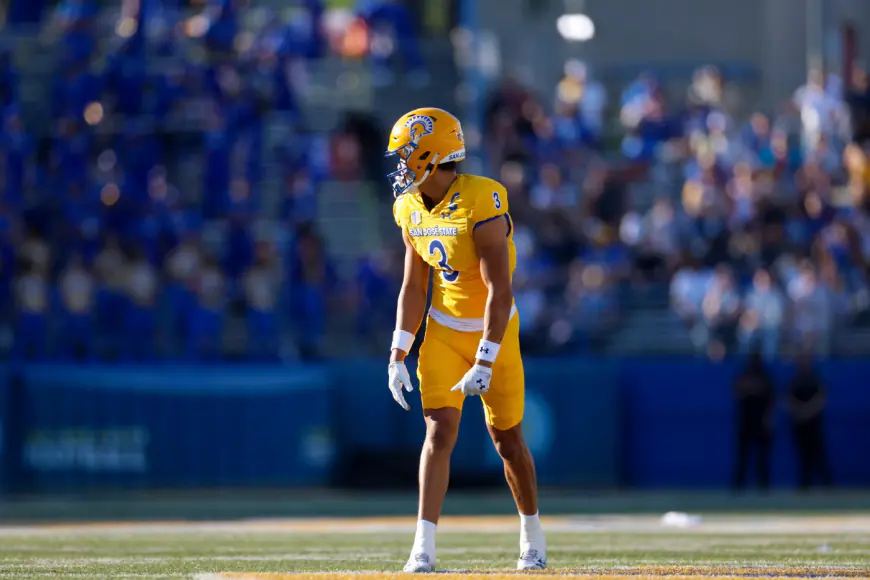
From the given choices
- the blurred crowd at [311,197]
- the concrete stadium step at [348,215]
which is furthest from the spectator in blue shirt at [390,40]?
the concrete stadium step at [348,215]

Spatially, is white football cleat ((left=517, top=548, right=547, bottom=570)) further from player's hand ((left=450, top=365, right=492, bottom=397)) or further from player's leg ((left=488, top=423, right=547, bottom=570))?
player's hand ((left=450, top=365, right=492, bottom=397))

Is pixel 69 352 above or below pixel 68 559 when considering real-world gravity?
above

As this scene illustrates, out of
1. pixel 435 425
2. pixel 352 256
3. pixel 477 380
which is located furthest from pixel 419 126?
pixel 352 256

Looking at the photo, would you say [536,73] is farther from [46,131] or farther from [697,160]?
[46,131]

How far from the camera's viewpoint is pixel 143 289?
56.1ft

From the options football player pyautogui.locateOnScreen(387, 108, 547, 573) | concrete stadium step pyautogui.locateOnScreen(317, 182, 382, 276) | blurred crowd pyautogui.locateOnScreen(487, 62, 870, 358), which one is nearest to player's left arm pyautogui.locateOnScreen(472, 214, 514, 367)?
football player pyautogui.locateOnScreen(387, 108, 547, 573)

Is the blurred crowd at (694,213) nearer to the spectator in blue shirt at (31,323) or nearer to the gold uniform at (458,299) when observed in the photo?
the spectator in blue shirt at (31,323)

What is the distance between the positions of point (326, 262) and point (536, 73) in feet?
20.5

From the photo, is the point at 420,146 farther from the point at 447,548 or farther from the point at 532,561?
the point at 447,548

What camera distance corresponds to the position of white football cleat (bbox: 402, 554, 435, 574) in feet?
23.1

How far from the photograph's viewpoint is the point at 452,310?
7473 millimetres

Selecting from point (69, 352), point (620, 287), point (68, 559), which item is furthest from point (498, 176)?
point (68, 559)

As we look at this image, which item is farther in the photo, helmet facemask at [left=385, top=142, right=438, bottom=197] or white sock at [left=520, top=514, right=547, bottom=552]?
white sock at [left=520, top=514, right=547, bottom=552]

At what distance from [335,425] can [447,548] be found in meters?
7.41
